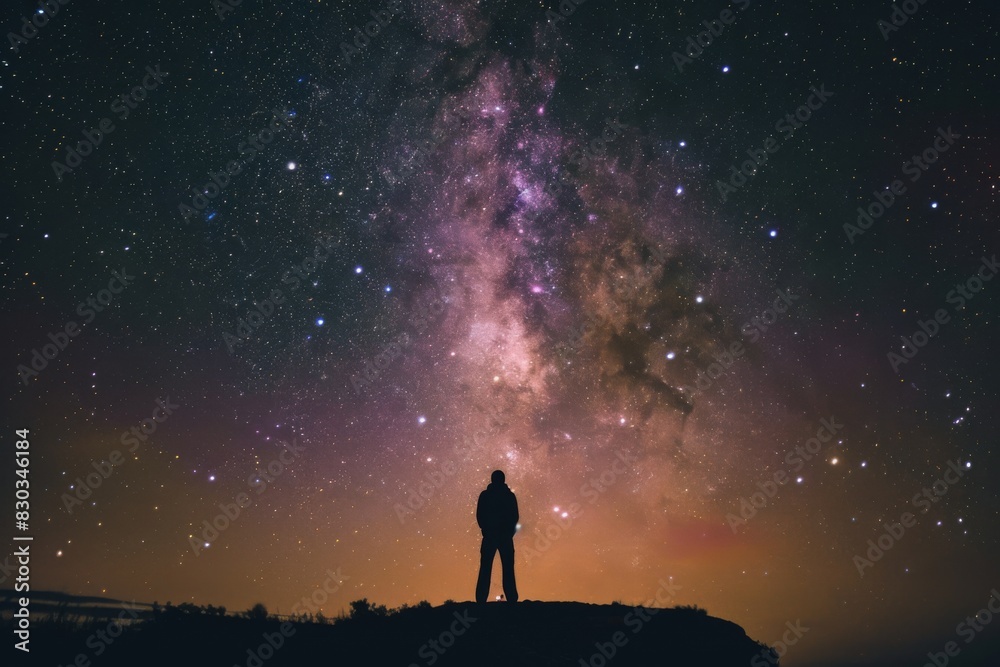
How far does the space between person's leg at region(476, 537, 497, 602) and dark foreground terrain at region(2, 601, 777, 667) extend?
764 millimetres

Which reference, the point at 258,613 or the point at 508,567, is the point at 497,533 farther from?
the point at 258,613

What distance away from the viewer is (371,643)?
7.17 metres

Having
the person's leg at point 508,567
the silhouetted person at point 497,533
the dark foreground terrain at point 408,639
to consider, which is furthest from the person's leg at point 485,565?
the dark foreground terrain at point 408,639

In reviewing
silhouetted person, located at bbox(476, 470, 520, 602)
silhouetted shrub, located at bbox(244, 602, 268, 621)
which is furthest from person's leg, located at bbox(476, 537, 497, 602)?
silhouetted shrub, located at bbox(244, 602, 268, 621)

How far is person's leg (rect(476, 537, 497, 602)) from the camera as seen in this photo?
9609 mm

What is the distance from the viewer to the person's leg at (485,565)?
9.61 metres

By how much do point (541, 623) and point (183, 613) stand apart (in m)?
4.90

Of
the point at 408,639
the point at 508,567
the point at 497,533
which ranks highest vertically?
the point at 497,533

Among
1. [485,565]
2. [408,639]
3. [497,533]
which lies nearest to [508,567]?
[485,565]

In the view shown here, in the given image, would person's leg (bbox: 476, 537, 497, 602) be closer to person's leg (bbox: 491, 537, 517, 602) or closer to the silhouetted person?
the silhouetted person

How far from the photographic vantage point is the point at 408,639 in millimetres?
7301

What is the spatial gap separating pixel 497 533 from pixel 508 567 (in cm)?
59

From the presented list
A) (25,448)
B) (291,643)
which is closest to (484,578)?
(291,643)

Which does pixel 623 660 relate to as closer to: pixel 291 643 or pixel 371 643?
pixel 371 643
